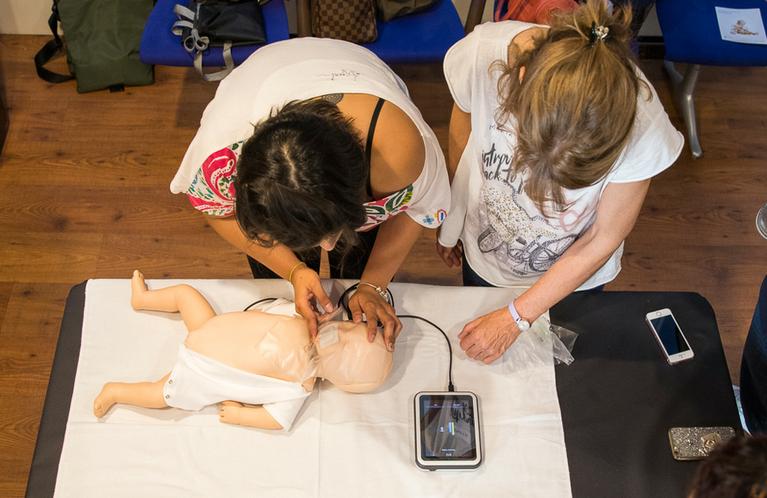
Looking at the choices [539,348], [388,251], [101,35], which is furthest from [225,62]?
[539,348]

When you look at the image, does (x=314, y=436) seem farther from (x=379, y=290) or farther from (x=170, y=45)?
(x=170, y=45)

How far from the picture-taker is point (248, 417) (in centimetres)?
153

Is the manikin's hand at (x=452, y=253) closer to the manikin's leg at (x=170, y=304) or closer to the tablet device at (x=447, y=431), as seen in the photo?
the tablet device at (x=447, y=431)

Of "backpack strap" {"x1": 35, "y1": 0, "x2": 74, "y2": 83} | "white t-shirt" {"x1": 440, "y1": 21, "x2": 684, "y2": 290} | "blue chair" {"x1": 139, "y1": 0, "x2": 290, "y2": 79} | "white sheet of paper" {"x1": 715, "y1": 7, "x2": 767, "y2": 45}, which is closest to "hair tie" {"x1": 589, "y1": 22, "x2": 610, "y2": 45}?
"white t-shirt" {"x1": 440, "y1": 21, "x2": 684, "y2": 290}

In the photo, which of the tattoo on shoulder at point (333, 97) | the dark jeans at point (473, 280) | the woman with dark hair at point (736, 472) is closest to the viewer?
Answer: the woman with dark hair at point (736, 472)

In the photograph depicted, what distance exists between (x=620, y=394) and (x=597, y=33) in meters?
0.87

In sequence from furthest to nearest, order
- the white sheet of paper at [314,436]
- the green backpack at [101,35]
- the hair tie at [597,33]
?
the green backpack at [101,35] → the white sheet of paper at [314,436] → the hair tie at [597,33]

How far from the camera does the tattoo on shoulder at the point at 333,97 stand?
4.22ft

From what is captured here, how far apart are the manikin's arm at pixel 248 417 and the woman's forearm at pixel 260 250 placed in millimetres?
328

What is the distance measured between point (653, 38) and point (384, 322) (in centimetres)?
261

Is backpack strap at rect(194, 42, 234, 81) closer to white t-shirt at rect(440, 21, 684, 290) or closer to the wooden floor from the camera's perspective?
the wooden floor

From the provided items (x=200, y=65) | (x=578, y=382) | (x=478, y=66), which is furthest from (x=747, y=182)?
(x=200, y=65)

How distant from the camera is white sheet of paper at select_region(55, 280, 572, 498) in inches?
58.5

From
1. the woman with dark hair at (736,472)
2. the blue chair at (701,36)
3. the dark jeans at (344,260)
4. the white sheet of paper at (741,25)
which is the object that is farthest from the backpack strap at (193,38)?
the woman with dark hair at (736,472)
